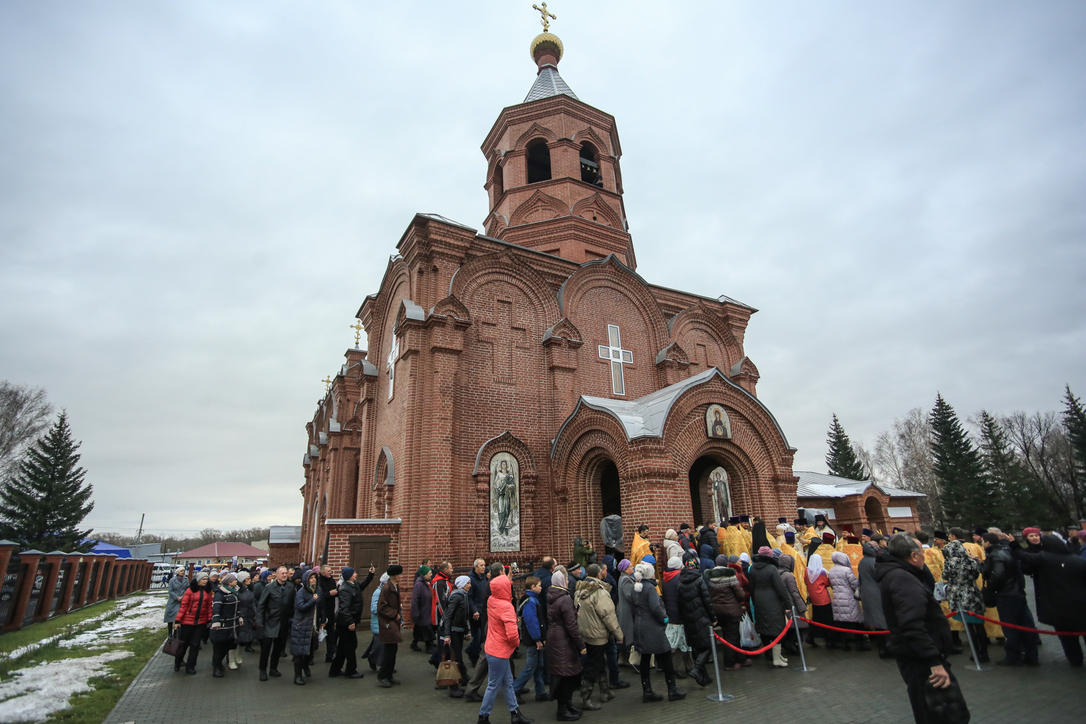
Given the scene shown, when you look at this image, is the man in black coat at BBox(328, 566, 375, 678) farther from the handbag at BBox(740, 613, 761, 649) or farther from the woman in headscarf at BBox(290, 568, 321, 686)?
the handbag at BBox(740, 613, 761, 649)

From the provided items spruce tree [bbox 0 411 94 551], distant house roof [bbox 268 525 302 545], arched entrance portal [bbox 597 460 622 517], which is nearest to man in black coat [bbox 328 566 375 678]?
arched entrance portal [bbox 597 460 622 517]

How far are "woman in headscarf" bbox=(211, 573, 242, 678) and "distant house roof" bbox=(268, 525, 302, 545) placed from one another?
19.6 m

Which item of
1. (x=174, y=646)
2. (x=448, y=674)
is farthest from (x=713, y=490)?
(x=174, y=646)

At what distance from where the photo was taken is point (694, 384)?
12609mm

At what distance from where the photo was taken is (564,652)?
229 inches

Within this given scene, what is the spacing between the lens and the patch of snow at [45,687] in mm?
6383

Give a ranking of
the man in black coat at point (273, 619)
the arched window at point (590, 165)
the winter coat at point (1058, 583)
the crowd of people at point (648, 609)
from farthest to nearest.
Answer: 1. the arched window at point (590, 165)
2. the man in black coat at point (273, 619)
3. the winter coat at point (1058, 583)
4. the crowd of people at point (648, 609)

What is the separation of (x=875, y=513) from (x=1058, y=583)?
1542 cm

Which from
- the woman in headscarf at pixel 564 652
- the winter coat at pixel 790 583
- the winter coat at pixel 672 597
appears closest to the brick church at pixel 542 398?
the winter coat at pixel 790 583

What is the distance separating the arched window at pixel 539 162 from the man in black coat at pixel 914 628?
19.1m

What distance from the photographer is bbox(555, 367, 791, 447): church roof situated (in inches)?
463

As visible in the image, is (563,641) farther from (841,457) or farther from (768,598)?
(841,457)

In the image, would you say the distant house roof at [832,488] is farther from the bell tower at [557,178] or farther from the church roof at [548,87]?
the church roof at [548,87]

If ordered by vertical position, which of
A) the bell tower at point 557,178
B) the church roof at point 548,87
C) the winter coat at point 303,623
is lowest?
the winter coat at point 303,623
